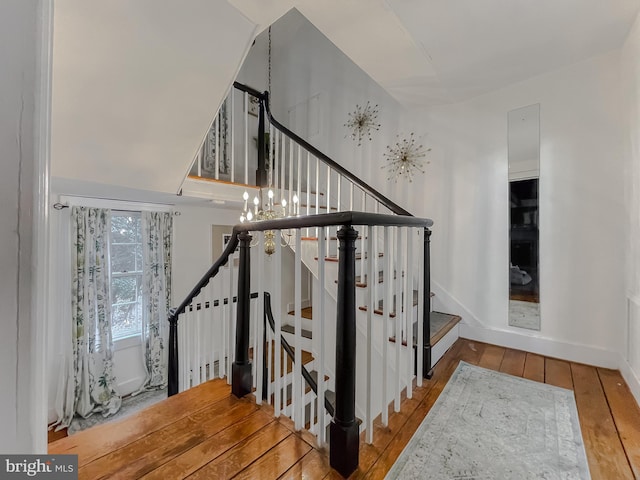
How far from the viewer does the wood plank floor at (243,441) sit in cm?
110

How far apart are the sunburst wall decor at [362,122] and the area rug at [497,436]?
2853 mm

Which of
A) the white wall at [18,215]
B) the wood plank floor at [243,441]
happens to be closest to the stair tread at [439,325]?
the wood plank floor at [243,441]

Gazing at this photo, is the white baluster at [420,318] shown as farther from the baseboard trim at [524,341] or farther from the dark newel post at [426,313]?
the baseboard trim at [524,341]

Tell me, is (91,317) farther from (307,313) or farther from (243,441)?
(243,441)

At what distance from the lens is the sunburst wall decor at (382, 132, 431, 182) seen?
3.02 meters

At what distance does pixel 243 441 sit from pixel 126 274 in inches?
118

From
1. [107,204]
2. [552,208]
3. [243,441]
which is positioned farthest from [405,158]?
[107,204]

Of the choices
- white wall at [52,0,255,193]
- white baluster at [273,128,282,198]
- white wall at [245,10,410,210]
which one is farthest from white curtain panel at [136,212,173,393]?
white wall at [245,10,410,210]

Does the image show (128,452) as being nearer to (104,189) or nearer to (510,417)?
(510,417)

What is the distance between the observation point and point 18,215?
0.32m

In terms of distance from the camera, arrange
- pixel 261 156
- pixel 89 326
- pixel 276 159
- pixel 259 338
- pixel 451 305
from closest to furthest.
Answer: pixel 259 338 < pixel 451 305 < pixel 89 326 < pixel 276 159 < pixel 261 156

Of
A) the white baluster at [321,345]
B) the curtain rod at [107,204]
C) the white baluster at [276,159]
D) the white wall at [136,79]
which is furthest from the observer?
the white baluster at [276,159]

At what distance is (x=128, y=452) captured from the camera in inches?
46.7

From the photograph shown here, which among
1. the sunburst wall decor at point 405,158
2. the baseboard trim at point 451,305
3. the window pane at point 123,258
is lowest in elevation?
the baseboard trim at point 451,305
